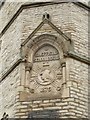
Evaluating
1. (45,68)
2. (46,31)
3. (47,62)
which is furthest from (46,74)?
(46,31)

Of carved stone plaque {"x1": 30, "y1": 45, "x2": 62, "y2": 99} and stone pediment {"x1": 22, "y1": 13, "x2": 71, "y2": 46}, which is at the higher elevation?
stone pediment {"x1": 22, "y1": 13, "x2": 71, "y2": 46}

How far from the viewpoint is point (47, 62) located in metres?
8.55

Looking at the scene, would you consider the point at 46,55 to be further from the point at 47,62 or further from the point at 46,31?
the point at 46,31

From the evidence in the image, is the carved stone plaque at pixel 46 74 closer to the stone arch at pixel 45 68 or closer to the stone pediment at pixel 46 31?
the stone arch at pixel 45 68

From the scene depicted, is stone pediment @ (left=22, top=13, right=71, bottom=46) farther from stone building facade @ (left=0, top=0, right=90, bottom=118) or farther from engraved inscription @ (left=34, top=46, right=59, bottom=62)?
engraved inscription @ (left=34, top=46, right=59, bottom=62)

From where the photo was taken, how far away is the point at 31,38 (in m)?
8.91

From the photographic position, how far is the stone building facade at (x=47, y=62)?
8031mm

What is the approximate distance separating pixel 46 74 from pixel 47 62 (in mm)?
326

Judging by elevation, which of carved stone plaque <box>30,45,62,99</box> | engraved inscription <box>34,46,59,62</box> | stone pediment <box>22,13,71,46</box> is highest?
stone pediment <box>22,13,71,46</box>

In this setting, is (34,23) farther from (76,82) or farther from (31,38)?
(76,82)

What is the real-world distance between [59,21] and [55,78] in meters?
1.68

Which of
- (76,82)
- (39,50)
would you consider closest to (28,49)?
(39,50)

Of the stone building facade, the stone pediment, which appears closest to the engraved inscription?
the stone building facade

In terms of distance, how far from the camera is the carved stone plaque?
26.9 ft
